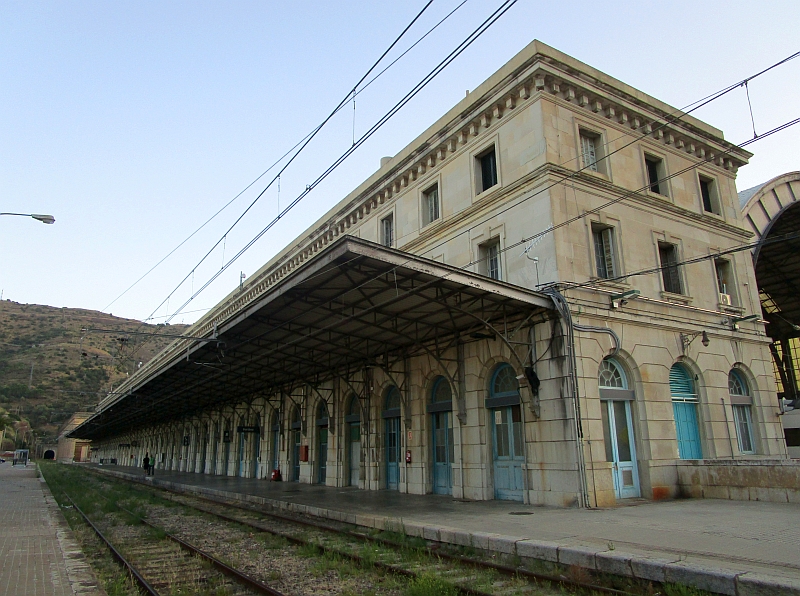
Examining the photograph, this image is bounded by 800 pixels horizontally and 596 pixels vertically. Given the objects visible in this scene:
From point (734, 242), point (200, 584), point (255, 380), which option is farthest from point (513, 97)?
point (255, 380)

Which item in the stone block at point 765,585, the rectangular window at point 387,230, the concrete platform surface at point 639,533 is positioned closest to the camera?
the stone block at point 765,585

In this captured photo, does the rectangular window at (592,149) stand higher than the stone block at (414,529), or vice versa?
the rectangular window at (592,149)

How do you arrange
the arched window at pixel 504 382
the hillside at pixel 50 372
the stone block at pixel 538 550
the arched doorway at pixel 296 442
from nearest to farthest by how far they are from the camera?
the stone block at pixel 538 550 → the arched window at pixel 504 382 → the arched doorway at pixel 296 442 → the hillside at pixel 50 372

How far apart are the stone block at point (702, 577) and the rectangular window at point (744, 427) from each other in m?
14.3

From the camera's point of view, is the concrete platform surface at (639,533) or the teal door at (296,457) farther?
the teal door at (296,457)

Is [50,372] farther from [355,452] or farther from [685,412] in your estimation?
[685,412]

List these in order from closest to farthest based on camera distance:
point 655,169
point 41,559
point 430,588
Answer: point 430,588 < point 41,559 < point 655,169

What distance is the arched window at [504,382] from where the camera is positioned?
648 inches

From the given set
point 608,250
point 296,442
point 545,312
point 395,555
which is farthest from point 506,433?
point 296,442

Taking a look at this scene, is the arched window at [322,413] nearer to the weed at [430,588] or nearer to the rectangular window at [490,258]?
the rectangular window at [490,258]

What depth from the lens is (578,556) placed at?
321 inches

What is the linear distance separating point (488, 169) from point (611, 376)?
7691mm

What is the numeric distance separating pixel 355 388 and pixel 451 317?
8496mm

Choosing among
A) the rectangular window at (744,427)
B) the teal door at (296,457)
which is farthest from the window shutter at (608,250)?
the teal door at (296,457)
